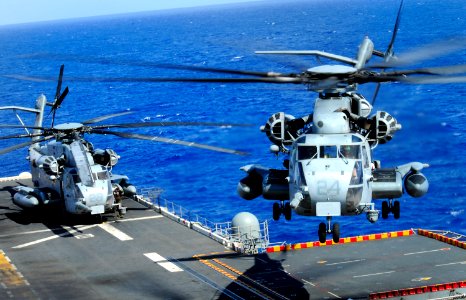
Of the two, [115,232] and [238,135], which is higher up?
[238,135]

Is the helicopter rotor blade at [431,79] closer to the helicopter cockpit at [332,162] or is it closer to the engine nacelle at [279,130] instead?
the helicopter cockpit at [332,162]

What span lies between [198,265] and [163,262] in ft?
7.25

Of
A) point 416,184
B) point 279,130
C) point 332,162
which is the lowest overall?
point 416,184

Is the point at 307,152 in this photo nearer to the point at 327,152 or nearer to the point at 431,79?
the point at 327,152

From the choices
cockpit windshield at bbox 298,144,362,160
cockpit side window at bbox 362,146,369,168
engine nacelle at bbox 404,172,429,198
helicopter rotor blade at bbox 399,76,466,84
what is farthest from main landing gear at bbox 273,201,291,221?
helicopter rotor blade at bbox 399,76,466,84

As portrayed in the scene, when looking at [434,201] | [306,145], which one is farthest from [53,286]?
[434,201]

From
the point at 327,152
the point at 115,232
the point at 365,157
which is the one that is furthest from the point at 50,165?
the point at 365,157

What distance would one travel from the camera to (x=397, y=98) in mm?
36438

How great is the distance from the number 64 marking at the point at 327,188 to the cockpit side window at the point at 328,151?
55.5 inches

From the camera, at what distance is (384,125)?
31.4 metres

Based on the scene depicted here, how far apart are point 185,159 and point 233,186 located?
17.0 m

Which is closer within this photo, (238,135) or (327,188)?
(327,188)

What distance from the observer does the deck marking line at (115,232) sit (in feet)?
170

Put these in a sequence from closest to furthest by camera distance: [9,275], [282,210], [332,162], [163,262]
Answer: [332,162]
[282,210]
[9,275]
[163,262]
